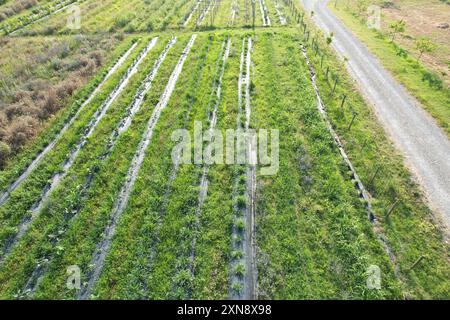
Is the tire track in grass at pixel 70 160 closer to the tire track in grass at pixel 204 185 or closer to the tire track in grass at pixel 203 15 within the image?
the tire track in grass at pixel 204 185

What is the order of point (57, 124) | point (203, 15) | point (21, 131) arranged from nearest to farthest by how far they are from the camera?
point (21, 131) → point (57, 124) → point (203, 15)

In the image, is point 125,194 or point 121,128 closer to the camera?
point 125,194

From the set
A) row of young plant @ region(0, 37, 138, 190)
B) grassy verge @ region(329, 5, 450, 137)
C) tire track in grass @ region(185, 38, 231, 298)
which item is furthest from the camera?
grassy verge @ region(329, 5, 450, 137)

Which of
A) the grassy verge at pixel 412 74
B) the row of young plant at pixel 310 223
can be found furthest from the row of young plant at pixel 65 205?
the grassy verge at pixel 412 74

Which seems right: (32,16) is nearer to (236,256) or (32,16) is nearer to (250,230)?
(250,230)

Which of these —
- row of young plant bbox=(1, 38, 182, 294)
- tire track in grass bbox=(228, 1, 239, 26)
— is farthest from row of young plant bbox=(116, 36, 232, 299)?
tire track in grass bbox=(228, 1, 239, 26)

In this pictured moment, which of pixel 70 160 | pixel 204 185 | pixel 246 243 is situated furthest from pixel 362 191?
pixel 70 160

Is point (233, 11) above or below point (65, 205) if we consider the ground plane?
above

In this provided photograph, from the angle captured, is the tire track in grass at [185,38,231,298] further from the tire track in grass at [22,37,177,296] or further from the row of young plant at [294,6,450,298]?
the row of young plant at [294,6,450,298]
